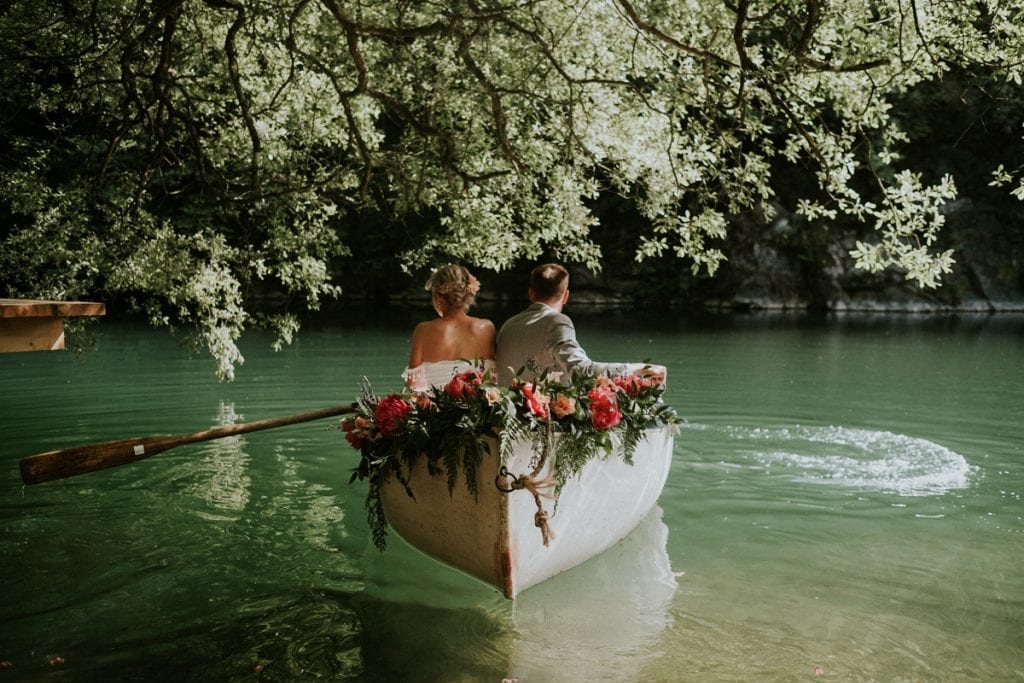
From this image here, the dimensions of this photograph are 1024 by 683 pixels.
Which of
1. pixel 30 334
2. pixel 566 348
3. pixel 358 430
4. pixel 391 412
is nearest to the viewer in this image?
pixel 30 334

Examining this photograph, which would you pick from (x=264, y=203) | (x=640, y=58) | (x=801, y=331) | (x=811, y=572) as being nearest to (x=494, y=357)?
(x=811, y=572)

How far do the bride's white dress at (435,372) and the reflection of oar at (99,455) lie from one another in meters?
0.42

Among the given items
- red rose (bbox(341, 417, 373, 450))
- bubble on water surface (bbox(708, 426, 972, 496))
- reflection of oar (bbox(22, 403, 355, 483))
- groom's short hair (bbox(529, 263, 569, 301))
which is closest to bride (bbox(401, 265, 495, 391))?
groom's short hair (bbox(529, 263, 569, 301))

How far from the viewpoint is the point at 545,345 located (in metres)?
5.83

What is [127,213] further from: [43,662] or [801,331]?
[801,331]

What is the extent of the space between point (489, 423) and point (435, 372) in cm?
127

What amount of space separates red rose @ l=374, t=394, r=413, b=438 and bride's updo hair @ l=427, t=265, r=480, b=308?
93 centimetres

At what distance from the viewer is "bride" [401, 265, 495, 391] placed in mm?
6031

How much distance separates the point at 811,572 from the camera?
587 cm

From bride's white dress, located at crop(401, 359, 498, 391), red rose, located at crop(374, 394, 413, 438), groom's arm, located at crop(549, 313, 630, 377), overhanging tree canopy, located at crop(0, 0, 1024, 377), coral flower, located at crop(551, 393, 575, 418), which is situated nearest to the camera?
coral flower, located at crop(551, 393, 575, 418)

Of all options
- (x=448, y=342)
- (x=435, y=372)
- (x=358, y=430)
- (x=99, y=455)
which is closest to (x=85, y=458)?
(x=99, y=455)

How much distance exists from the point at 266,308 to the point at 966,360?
74.3 ft

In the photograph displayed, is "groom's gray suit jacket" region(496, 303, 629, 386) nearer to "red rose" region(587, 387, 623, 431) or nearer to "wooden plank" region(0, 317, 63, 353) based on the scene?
"red rose" region(587, 387, 623, 431)

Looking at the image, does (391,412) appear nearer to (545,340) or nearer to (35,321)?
(545,340)
